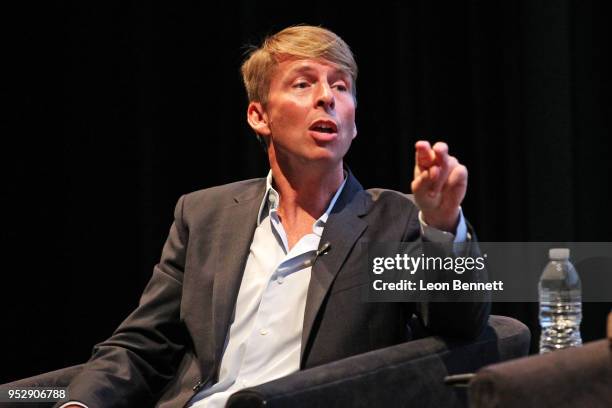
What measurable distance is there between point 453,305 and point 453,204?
22 centimetres

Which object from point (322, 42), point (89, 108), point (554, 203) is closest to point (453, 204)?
point (322, 42)

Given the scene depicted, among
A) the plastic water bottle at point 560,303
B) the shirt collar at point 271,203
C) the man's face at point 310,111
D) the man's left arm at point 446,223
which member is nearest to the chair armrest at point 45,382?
the shirt collar at point 271,203

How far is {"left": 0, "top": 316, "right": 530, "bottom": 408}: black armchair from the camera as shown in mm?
1780

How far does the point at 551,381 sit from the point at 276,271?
1.00 meters

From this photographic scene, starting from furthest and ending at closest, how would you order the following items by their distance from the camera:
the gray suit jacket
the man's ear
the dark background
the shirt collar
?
the dark background < the man's ear < the shirt collar < the gray suit jacket

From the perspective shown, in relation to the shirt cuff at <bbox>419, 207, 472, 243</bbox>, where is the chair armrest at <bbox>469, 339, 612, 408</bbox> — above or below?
below

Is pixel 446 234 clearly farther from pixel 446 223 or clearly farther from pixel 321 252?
pixel 321 252

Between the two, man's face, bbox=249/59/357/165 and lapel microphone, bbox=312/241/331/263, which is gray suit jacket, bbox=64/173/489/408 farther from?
man's face, bbox=249/59/357/165

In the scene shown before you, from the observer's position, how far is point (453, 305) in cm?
201

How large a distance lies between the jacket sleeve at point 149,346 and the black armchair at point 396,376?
63 cm

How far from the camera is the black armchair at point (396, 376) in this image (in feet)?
5.84

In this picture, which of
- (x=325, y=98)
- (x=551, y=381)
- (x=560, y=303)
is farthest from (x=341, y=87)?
(x=551, y=381)

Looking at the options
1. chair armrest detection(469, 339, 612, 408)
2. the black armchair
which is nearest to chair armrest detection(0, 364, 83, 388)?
the black armchair

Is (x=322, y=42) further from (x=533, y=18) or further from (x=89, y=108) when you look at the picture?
(x=89, y=108)
